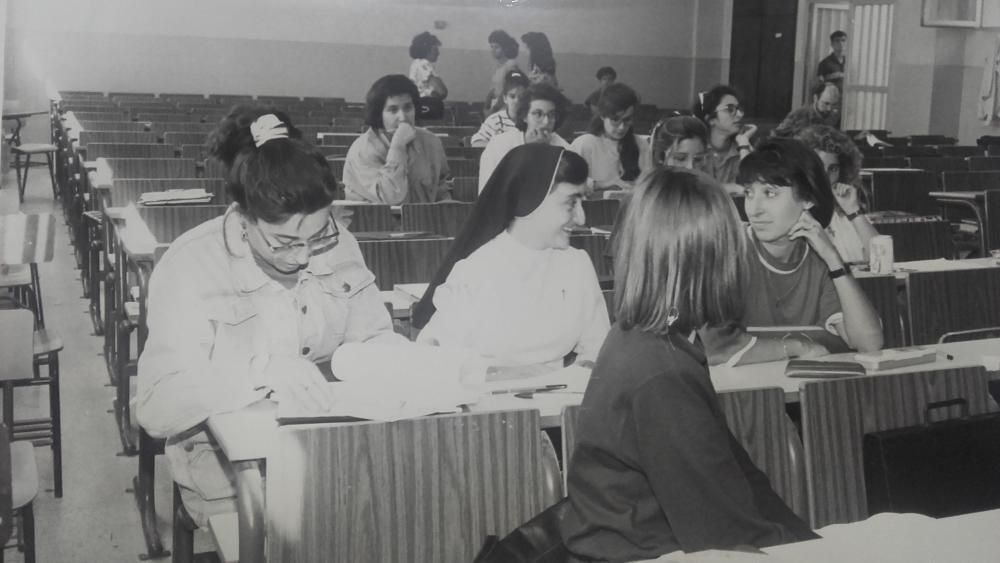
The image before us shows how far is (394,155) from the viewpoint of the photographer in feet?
18.4

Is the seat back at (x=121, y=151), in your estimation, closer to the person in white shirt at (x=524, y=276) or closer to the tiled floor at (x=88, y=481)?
the tiled floor at (x=88, y=481)

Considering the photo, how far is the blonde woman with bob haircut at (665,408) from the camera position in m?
1.69

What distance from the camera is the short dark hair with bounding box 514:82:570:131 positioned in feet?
18.7

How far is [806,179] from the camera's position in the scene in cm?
319

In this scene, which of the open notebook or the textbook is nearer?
the open notebook

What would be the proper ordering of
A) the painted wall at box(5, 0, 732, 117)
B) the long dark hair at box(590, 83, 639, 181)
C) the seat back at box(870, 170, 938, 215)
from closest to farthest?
the long dark hair at box(590, 83, 639, 181), the seat back at box(870, 170, 938, 215), the painted wall at box(5, 0, 732, 117)

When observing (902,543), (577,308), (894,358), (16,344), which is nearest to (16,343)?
(16,344)

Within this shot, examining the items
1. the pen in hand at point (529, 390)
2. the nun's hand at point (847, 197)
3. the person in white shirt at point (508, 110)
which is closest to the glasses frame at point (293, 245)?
the pen in hand at point (529, 390)

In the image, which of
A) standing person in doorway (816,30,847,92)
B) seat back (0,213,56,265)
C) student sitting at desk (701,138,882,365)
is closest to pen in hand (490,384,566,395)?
student sitting at desk (701,138,882,365)

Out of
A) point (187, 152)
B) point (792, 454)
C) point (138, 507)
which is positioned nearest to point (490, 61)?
point (187, 152)

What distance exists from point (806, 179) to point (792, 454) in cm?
114

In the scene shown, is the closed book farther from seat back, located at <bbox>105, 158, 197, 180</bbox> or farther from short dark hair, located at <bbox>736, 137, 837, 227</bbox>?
seat back, located at <bbox>105, 158, 197, 180</bbox>

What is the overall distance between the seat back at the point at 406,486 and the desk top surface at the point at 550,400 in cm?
12

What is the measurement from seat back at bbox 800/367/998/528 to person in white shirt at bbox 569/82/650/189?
4.07 metres
